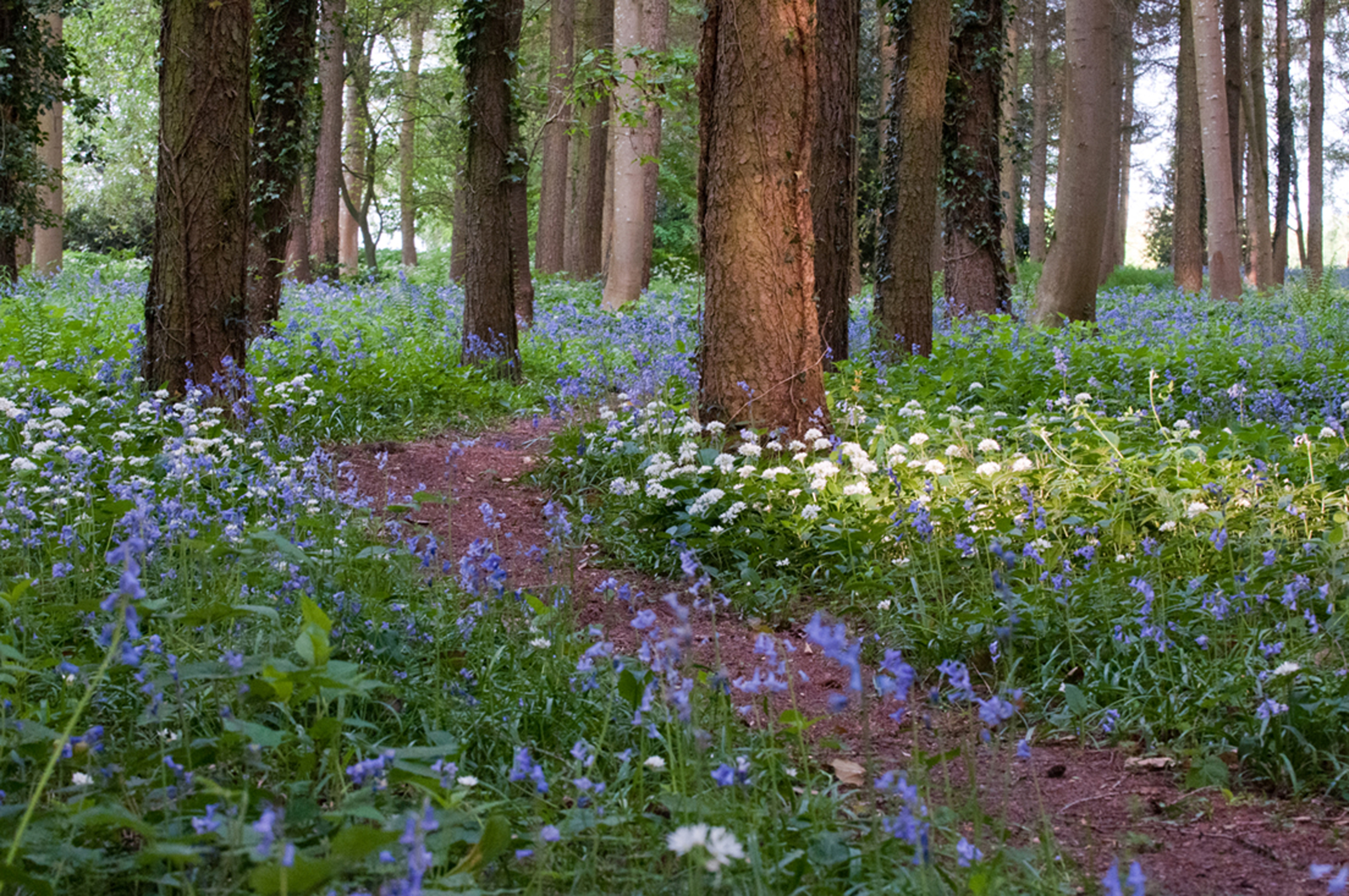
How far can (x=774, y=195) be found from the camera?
5734 mm

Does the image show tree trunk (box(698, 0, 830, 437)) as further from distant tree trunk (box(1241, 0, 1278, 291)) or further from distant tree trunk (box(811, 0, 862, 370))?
distant tree trunk (box(1241, 0, 1278, 291))

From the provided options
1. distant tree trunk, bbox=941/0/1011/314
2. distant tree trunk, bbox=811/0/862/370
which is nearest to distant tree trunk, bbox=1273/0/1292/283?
distant tree trunk, bbox=941/0/1011/314

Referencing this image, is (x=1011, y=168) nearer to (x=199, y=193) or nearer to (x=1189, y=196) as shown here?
(x=1189, y=196)

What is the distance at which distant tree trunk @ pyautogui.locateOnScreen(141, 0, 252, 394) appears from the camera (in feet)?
21.1

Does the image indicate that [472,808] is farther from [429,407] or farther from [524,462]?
[429,407]

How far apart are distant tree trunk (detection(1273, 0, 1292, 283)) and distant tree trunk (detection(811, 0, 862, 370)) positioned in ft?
62.4

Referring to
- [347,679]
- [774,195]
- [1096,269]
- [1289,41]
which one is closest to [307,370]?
[774,195]

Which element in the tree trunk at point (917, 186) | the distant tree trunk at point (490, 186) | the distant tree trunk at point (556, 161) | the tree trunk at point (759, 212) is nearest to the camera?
the tree trunk at point (759, 212)

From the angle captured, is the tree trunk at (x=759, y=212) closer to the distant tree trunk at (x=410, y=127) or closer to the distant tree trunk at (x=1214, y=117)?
the distant tree trunk at (x=1214, y=117)

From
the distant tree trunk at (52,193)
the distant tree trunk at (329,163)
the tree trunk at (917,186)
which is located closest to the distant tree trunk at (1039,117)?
the distant tree trunk at (329,163)

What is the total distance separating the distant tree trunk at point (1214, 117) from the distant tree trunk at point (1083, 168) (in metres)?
3.50

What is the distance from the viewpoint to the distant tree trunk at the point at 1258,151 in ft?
66.7

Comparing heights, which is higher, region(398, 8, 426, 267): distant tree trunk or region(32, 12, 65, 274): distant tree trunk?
region(398, 8, 426, 267): distant tree trunk

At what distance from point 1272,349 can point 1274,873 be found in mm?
6997
